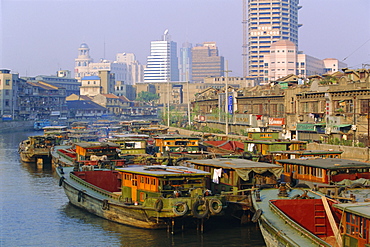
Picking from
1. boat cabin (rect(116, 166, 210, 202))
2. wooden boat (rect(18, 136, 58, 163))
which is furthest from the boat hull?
wooden boat (rect(18, 136, 58, 163))

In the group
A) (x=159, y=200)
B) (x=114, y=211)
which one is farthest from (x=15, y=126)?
(x=159, y=200)

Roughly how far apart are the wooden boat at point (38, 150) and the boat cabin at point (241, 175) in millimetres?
36595

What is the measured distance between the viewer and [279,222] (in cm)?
2414

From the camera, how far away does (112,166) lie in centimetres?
4247

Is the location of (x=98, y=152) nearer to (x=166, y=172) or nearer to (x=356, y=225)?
(x=166, y=172)

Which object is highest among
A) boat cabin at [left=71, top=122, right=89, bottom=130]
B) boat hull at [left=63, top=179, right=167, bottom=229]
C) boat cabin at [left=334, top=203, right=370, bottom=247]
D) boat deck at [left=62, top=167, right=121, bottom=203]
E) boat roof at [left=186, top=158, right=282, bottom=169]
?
boat cabin at [left=71, top=122, right=89, bottom=130]

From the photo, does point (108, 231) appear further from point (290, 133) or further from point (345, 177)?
point (290, 133)

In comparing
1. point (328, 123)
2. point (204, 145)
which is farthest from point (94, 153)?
point (328, 123)

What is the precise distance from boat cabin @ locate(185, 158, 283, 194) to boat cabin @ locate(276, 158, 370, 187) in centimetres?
210

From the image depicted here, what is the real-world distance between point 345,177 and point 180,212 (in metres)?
10.2

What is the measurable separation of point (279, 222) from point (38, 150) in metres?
46.5

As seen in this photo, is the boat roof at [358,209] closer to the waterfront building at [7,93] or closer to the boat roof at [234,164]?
the boat roof at [234,164]

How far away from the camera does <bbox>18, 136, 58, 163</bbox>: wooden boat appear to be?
65000 mm

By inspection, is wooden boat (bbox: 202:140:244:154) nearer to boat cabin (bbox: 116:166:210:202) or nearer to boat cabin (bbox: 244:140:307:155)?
boat cabin (bbox: 244:140:307:155)
